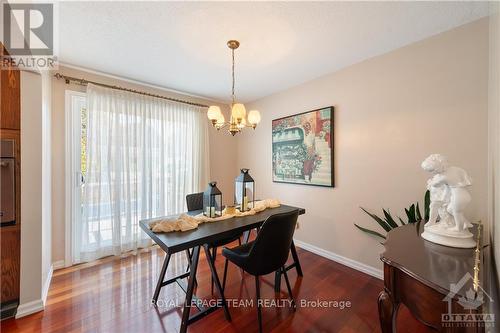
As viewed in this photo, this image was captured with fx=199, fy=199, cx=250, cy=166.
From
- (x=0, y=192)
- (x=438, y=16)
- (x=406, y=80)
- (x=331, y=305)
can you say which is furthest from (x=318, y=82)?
(x=0, y=192)

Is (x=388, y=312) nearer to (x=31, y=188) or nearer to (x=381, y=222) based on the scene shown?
(x=381, y=222)

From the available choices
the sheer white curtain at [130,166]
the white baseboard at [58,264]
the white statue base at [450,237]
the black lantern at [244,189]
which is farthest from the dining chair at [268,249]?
the white baseboard at [58,264]

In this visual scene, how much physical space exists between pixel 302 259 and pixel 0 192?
3.09 metres

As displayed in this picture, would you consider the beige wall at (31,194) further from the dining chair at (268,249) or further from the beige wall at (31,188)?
the dining chair at (268,249)

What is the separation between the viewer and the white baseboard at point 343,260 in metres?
2.23

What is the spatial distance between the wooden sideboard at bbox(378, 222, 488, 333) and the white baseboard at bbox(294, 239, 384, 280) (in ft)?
4.44

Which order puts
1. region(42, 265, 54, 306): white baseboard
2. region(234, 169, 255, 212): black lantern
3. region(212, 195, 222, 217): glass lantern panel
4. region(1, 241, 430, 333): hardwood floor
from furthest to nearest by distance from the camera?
region(234, 169, 255, 212): black lantern, region(212, 195, 222, 217): glass lantern panel, region(42, 265, 54, 306): white baseboard, region(1, 241, 430, 333): hardwood floor

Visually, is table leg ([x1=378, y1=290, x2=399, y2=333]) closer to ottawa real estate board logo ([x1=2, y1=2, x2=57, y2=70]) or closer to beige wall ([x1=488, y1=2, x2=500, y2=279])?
beige wall ([x1=488, y1=2, x2=500, y2=279])

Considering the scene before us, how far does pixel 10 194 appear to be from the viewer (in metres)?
1.64

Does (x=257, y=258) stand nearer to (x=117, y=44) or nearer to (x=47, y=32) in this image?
(x=117, y=44)

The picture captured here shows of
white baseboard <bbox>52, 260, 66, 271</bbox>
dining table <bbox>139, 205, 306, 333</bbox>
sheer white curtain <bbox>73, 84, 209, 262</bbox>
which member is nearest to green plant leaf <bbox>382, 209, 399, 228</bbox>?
dining table <bbox>139, 205, 306, 333</bbox>

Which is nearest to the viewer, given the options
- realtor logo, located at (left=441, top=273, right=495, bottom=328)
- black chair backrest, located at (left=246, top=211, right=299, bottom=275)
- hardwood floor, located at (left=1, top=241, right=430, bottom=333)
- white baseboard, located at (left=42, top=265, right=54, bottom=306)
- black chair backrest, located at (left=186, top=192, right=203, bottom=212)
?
realtor logo, located at (left=441, top=273, right=495, bottom=328)

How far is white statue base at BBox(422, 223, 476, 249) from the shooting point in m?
1.05

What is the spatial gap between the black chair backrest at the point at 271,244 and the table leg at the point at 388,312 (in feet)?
2.31
